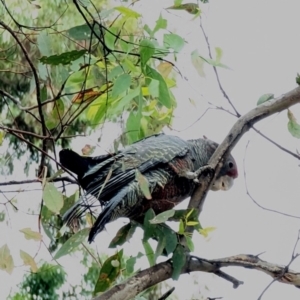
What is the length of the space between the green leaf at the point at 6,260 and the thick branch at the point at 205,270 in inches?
6.3

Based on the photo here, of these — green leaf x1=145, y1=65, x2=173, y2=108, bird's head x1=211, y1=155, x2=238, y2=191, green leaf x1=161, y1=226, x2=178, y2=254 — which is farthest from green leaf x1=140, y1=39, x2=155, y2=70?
bird's head x1=211, y1=155, x2=238, y2=191

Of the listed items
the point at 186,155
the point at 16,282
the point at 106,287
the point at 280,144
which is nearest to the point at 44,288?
the point at 16,282

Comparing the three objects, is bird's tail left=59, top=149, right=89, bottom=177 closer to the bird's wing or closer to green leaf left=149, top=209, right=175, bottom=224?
the bird's wing

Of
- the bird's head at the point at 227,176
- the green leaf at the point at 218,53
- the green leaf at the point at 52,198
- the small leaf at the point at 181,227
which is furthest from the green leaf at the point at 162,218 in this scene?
the bird's head at the point at 227,176

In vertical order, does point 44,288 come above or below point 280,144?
above

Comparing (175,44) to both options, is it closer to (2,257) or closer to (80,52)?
(80,52)

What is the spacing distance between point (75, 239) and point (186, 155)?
1.18 ft

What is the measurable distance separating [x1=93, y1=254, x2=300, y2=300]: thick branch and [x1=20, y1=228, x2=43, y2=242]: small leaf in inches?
4.9

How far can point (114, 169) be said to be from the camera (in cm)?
114

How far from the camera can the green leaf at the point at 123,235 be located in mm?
1062

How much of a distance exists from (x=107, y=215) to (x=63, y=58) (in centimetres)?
24

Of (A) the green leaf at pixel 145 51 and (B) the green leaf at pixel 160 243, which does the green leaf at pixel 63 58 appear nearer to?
(A) the green leaf at pixel 145 51

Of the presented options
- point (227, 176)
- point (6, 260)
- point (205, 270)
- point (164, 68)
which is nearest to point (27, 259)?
point (6, 260)

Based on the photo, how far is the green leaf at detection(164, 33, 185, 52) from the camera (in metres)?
0.99
